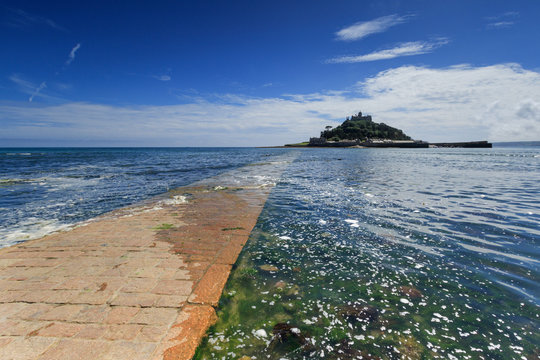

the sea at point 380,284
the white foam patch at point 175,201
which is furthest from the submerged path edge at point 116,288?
the white foam patch at point 175,201

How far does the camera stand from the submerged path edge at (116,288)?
2.68 meters

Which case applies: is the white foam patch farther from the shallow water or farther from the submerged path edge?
the shallow water

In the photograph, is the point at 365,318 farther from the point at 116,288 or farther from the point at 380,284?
the point at 116,288

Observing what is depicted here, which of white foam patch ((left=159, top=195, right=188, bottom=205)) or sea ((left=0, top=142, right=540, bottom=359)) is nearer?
sea ((left=0, top=142, right=540, bottom=359))

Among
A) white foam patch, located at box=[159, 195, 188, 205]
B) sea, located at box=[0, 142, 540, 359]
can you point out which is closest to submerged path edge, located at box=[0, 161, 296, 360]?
sea, located at box=[0, 142, 540, 359]

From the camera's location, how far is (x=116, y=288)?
3748 millimetres

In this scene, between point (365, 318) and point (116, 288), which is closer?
point (365, 318)

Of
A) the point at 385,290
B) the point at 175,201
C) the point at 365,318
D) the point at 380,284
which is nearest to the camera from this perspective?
the point at 365,318

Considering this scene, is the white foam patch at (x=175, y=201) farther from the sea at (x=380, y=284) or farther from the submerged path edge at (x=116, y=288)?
the submerged path edge at (x=116, y=288)

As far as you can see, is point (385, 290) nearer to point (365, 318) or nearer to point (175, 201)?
point (365, 318)

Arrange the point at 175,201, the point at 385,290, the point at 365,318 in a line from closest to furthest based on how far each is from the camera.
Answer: the point at 365,318 < the point at 385,290 < the point at 175,201

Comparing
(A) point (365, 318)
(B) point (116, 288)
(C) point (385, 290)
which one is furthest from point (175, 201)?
(A) point (365, 318)

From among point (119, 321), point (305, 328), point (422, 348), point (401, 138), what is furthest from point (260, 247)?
point (401, 138)

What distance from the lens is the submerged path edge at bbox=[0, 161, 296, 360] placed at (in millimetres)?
2684
